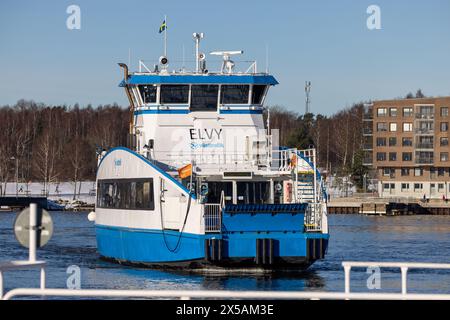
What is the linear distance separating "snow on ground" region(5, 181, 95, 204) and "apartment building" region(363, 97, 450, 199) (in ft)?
112

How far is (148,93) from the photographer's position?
38.3 metres

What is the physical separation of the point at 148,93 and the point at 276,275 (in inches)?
371

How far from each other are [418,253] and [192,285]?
19035 millimetres

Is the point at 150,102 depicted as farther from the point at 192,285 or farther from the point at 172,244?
the point at 192,285

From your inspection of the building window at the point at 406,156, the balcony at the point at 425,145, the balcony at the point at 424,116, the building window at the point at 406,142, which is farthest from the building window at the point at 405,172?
the balcony at the point at 424,116

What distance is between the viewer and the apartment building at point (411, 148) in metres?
124

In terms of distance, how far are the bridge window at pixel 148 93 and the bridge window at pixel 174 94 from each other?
37cm

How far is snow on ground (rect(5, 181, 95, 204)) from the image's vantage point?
4573 inches

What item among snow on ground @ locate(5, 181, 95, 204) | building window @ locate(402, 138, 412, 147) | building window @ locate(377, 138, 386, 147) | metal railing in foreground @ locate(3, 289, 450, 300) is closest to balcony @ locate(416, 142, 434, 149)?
building window @ locate(402, 138, 412, 147)

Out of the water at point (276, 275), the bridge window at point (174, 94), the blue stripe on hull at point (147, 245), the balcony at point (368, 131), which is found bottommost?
the water at point (276, 275)

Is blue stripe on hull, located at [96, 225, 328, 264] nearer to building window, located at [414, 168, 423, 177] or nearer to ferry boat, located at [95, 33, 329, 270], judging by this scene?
ferry boat, located at [95, 33, 329, 270]

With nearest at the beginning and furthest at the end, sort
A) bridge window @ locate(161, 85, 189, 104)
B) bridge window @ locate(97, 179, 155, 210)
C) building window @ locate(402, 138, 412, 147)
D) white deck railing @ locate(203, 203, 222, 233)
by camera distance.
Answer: white deck railing @ locate(203, 203, 222, 233)
bridge window @ locate(97, 179, 155, 210)
bridge window @ locate(161, 85, 189, 104)
building window @ locate(402, 138, 412, 147)

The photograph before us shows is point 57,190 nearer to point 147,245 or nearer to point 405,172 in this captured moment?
point 405,172

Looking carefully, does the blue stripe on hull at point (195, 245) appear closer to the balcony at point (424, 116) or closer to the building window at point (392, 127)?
the balcony at point (424, 116)
